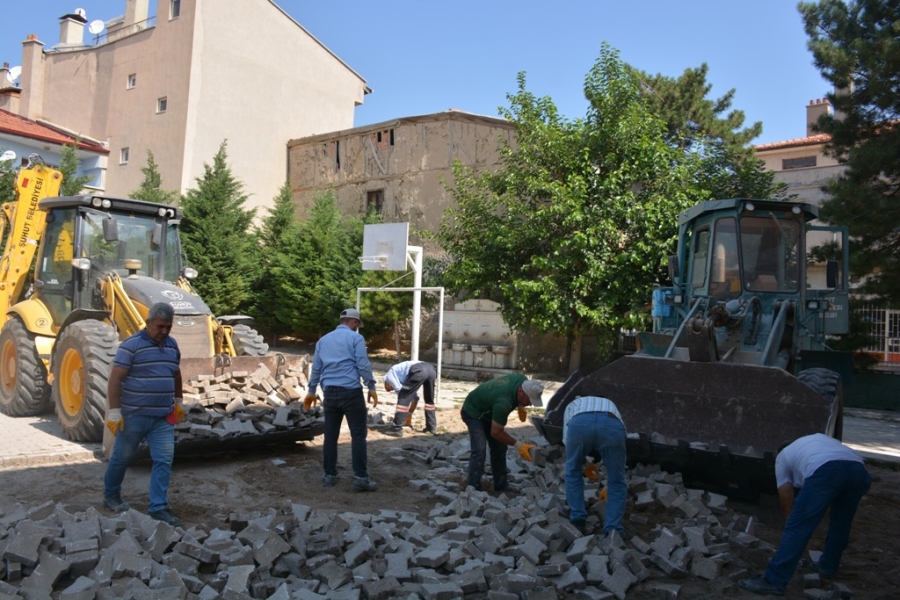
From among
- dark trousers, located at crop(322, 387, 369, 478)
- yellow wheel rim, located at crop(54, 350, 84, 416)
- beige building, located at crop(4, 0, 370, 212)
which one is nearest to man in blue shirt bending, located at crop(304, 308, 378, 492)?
dark trousers, located at crop(322, 387, 369, 478)

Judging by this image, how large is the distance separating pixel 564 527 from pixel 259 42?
24271 mm

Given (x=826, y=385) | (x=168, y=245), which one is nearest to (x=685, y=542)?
(x=826, y=385)

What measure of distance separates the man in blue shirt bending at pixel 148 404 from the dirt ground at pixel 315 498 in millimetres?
419

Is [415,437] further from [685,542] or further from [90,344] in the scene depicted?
[685,542]

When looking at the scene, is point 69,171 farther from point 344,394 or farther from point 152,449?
point 152,449

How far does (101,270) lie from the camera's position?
31.1 ft

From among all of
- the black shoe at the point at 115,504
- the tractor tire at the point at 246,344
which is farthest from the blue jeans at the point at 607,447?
the tractor tire at the point at 246,344

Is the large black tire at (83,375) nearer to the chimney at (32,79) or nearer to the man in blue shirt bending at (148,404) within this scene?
the man in blue shirt bending at (148,404)

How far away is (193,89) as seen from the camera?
24.3 metres

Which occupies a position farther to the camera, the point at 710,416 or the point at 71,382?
the point at 71,382

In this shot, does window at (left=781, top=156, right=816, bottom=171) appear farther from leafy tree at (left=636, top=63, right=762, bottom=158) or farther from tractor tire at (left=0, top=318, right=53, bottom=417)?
tractor tire at (left=0, top=318, right=53, bottom=417)

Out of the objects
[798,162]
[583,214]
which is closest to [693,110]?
[798,162]

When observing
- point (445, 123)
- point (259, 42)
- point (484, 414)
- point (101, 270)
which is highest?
point (259, 42)

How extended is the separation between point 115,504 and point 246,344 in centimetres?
357
